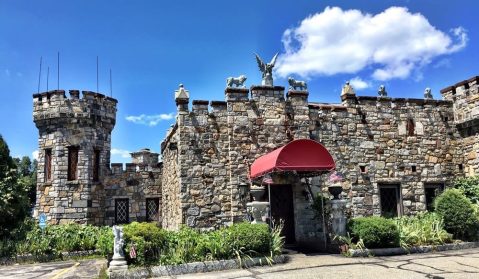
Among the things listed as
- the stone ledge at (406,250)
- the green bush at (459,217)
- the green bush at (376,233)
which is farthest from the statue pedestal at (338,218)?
the green bush at (459,217)

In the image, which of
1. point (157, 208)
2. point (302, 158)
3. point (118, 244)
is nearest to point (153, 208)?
point (157, 208)

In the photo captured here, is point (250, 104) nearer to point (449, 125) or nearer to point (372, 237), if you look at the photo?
point (372, 237)

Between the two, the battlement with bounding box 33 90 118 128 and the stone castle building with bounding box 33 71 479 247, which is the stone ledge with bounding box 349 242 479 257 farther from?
the battlement with bounding box 33 90 118 128

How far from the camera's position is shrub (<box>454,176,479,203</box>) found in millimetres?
15188

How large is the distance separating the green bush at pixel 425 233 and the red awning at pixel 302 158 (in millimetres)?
3272

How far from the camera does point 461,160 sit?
16500 mm

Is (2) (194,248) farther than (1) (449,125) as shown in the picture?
No

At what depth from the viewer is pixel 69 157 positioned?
1820 cm

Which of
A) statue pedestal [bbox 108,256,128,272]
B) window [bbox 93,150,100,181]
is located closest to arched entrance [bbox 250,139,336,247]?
statue pedestal [bbox 108,256,128,272]

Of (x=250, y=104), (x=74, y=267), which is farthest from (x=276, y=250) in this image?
(x=74, y=267)

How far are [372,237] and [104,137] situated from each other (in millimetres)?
13141

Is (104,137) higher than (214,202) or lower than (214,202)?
higher

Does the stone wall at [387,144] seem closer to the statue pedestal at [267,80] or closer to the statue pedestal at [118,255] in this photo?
the statue pedestal at [267,80]

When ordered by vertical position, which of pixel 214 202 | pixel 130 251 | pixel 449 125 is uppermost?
pixel 449 125
